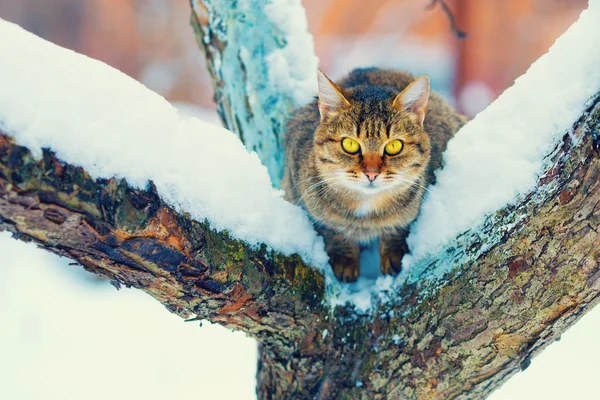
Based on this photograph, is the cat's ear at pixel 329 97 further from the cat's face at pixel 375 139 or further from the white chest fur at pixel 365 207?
the white chest fur at pixel 365 207

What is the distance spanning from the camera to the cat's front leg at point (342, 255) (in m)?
1.78

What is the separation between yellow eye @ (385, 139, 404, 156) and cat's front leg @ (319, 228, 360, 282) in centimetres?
32

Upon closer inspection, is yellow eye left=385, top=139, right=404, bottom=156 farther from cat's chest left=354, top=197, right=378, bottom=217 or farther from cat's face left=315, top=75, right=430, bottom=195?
cat's chest left=354, top=197, right=378, bottom=217

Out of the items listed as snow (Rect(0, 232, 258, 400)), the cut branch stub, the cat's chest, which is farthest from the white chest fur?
snow (Rect(0, 232, 258, 400))

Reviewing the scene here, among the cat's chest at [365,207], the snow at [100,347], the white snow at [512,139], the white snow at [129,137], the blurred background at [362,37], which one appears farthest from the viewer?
the blurred background at [362,37]

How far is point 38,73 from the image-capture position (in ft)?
3.62

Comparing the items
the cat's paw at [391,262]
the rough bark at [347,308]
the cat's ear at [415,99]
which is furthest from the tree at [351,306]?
the cat's ear at [415,99]

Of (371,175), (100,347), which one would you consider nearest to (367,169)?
(371,175)

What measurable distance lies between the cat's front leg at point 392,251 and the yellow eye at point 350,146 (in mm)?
308

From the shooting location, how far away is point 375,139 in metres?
1.78

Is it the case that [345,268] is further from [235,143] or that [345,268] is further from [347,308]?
[235,143]

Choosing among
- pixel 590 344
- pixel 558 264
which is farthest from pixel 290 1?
pixel 590 344

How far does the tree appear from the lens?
1.12m

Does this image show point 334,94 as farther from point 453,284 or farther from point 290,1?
point 453,284
